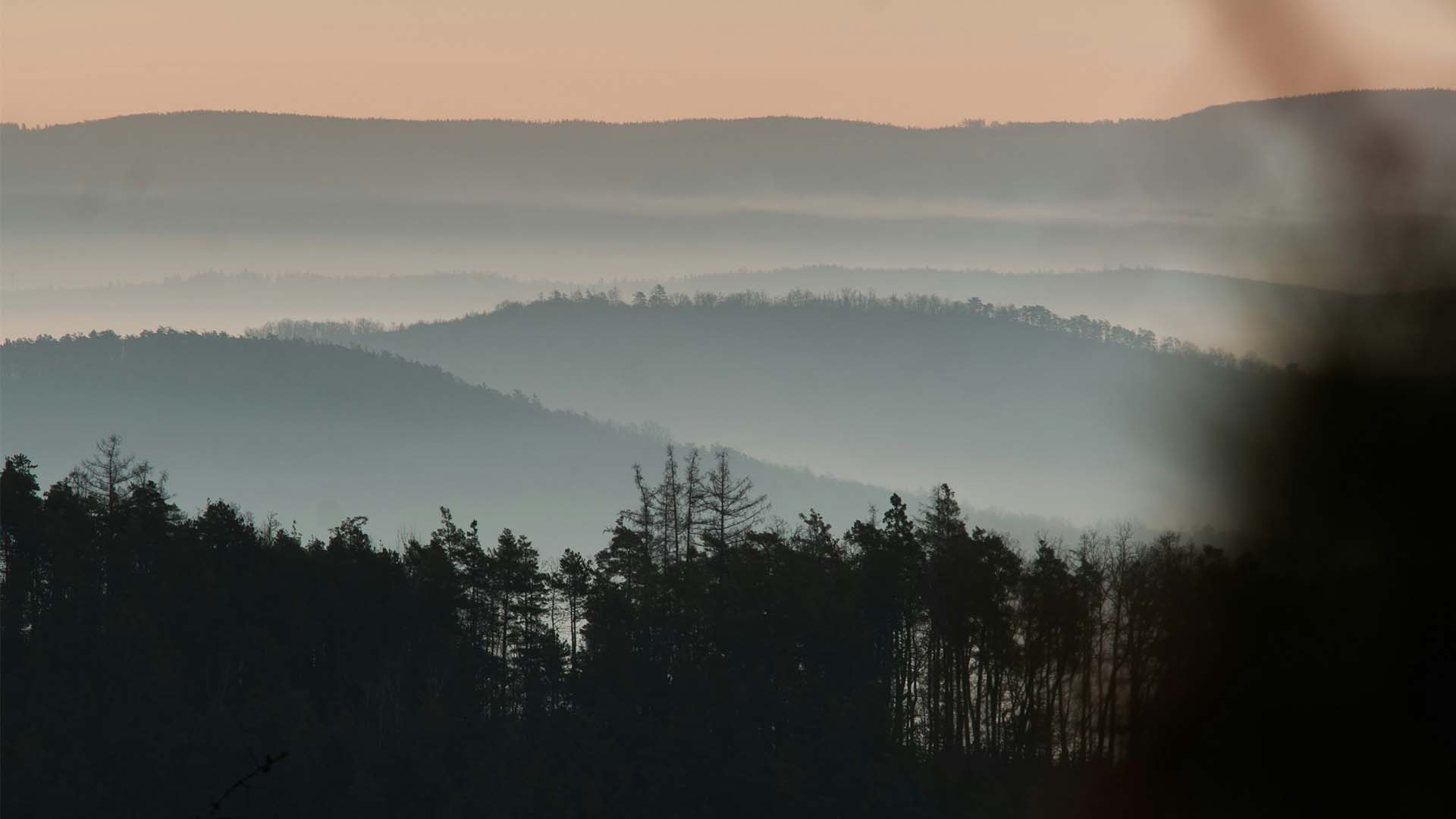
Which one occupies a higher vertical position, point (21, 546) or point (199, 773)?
point (21, 546)

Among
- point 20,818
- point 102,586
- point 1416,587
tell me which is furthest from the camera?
point 102,586

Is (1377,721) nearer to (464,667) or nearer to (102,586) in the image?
(464,667)

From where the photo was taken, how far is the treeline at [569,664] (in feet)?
150

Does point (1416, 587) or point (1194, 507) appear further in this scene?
point (1194, 507)

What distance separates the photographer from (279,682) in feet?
162

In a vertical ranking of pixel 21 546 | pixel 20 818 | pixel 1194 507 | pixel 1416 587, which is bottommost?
pixel 20 818

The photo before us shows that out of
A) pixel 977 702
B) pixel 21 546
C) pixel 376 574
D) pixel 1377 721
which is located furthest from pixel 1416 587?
pixel 21 546

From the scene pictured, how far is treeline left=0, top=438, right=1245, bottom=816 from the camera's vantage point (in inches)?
1795

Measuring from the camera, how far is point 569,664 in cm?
5350

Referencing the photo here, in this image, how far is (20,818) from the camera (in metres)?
41.0

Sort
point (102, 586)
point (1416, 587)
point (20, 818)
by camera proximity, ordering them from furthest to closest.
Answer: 1. point (102, 586)
2. point (20, 818)
3. point (1416, 587)

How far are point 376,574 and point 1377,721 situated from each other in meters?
42.8

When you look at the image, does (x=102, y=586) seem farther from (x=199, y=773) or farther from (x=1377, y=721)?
(x=1377, y=721)

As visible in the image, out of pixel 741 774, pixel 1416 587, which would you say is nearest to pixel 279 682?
pixel 741 774
